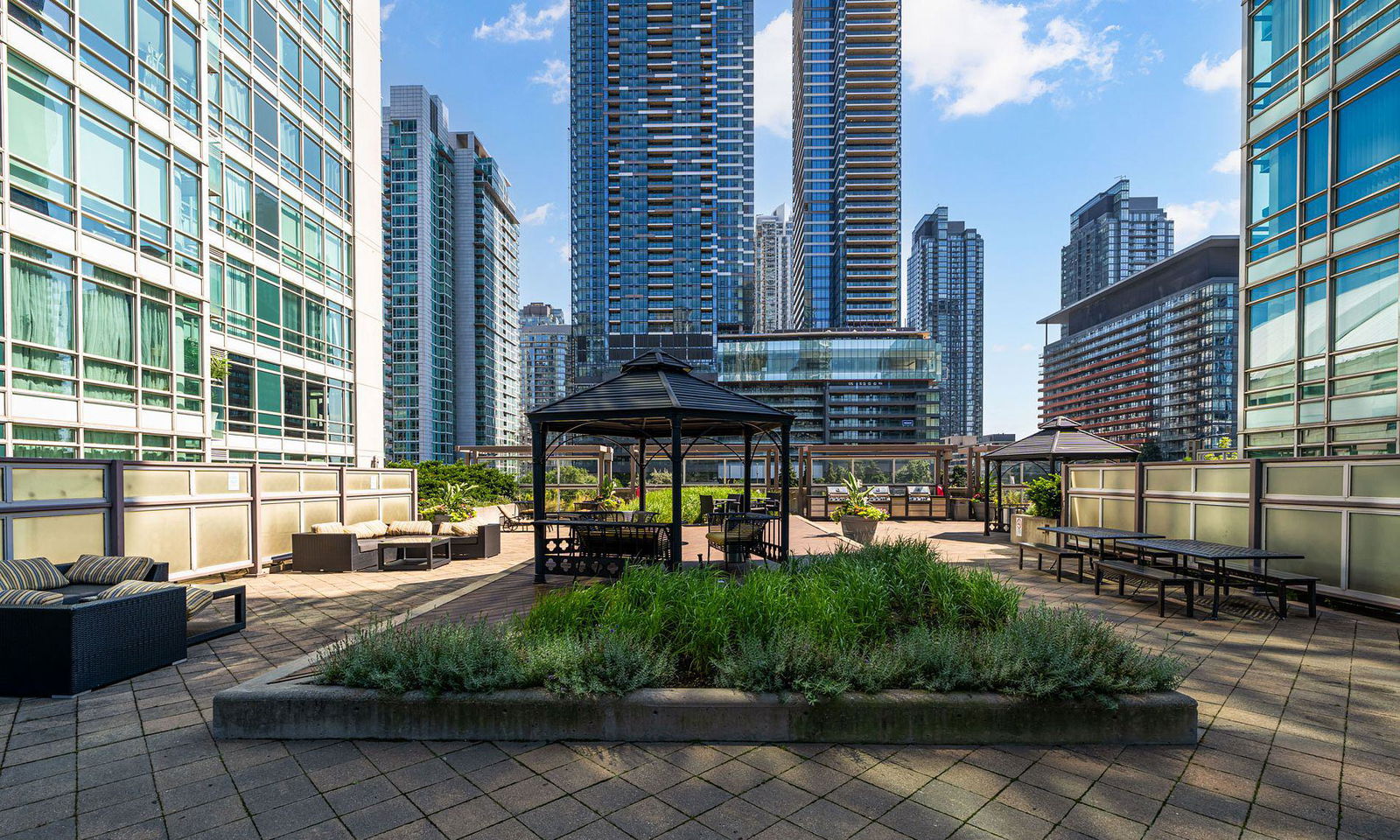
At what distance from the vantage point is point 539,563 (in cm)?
688

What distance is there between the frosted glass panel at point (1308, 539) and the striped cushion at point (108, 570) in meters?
12.8

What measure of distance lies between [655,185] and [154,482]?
9806cm

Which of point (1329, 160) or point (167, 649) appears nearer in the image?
point (167, 649)

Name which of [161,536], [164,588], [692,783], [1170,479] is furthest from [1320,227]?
[161,536]

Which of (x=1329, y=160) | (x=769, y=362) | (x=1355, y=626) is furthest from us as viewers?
(x=769, y=362)

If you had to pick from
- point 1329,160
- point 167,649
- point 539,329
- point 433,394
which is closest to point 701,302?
point 433,394

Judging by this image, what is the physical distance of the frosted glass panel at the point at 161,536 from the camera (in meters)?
7.01

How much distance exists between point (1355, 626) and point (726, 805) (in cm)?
745

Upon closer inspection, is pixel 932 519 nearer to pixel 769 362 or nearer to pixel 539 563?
pixel 539 563

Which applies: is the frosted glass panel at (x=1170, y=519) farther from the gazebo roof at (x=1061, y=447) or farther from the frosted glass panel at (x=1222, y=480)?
the gazebo roof at (x=1061, y=447)

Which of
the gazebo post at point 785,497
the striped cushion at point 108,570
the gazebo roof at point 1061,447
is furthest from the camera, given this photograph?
the gazebo roof at point 1061,447

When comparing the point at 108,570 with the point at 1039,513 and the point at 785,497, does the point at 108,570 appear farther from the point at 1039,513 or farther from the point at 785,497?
the point at 1039,513

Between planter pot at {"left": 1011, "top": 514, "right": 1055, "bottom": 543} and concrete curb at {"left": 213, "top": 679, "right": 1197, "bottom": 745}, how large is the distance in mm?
8918

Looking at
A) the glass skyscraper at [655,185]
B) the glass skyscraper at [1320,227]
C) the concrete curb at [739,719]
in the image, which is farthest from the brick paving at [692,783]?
the glass skyscraper at [655,185]
